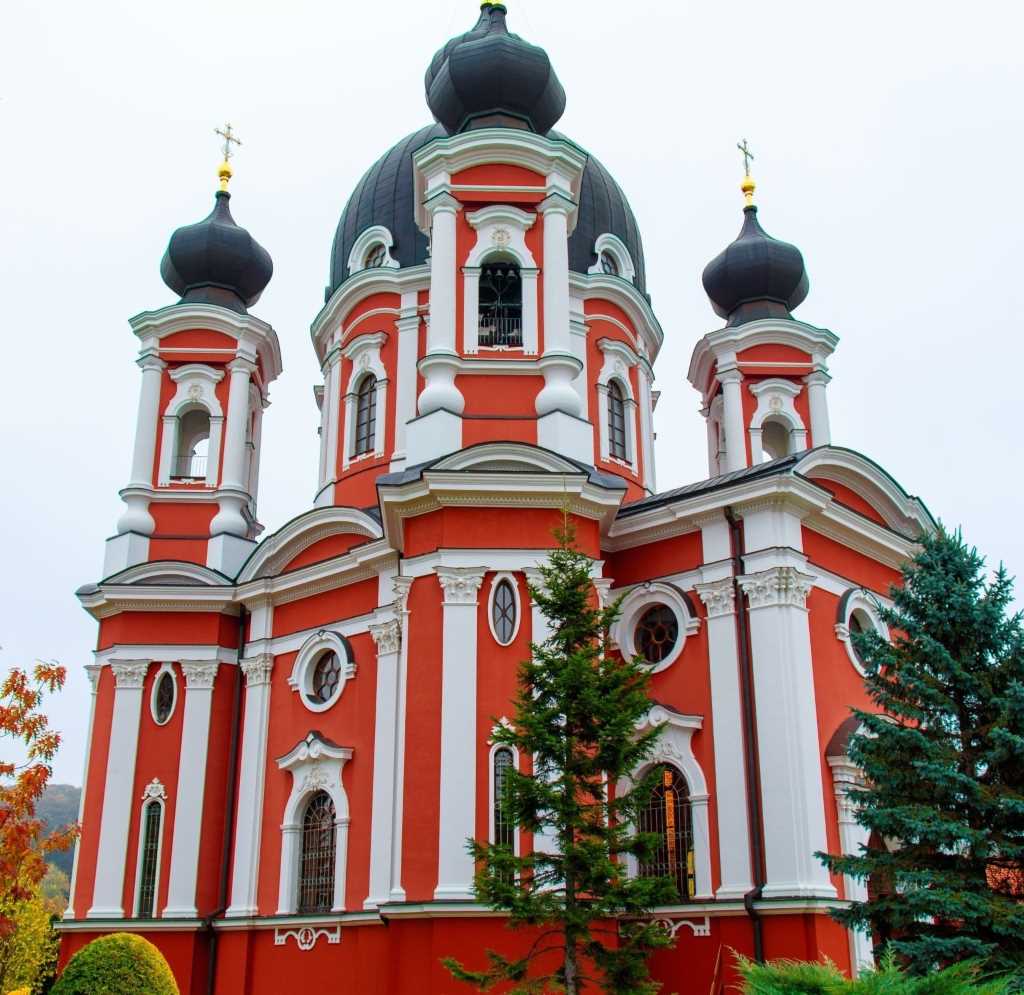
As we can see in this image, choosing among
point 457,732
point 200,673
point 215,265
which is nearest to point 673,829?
point 457,732

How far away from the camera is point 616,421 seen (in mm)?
22078

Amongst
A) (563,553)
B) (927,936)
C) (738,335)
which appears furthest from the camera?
(738,335)

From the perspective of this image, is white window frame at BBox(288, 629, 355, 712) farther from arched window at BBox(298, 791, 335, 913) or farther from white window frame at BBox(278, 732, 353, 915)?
arched window at BBox(298, 791, 335, 913)

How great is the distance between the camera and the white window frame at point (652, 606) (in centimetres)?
1698

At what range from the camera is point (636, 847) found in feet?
38.7

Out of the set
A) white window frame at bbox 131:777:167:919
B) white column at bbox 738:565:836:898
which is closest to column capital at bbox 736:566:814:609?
white column at bbox 738:565:836:898

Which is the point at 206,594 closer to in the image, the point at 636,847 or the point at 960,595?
the point at 636,847

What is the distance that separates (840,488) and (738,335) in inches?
253

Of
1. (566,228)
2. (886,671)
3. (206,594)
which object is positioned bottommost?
(886,671)

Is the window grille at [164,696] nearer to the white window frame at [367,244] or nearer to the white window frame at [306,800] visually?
the white window frame at [306,800]

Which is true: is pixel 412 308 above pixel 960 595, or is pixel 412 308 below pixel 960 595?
above

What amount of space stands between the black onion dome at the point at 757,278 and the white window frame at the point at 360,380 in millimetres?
7034

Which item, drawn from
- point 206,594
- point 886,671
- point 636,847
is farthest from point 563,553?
point 206,594

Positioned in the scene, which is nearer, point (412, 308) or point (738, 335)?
point (412, 308)
